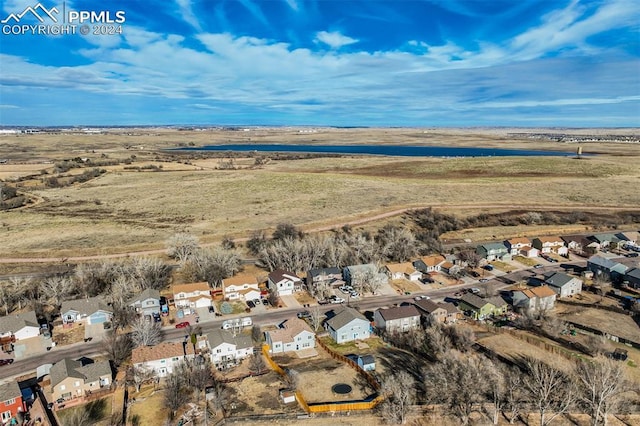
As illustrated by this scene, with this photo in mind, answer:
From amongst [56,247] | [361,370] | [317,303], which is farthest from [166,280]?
[361,370]

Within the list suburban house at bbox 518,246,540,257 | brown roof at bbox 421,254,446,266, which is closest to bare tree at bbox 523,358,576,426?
brown roof at bbox 421,254,446,266

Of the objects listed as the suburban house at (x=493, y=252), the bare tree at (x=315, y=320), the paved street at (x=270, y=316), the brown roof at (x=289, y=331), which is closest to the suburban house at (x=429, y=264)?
the paved street at (x=270, y=316)

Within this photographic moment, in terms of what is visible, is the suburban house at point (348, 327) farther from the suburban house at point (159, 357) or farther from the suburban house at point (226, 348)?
the suburban house at point (159, 357)

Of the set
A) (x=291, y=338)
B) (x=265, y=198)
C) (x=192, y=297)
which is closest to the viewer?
(x=291, y=338)

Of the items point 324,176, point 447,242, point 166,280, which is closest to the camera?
point 166,280

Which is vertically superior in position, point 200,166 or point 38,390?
point 200,166

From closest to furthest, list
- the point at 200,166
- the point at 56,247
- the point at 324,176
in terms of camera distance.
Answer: the point at 56,247 → the point at 324,176 → the point at 200,166

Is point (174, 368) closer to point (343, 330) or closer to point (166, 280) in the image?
point (343, 330)

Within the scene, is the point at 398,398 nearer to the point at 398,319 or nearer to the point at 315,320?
the point at 398,319

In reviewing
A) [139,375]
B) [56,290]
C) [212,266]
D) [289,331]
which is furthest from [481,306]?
[56,290]
